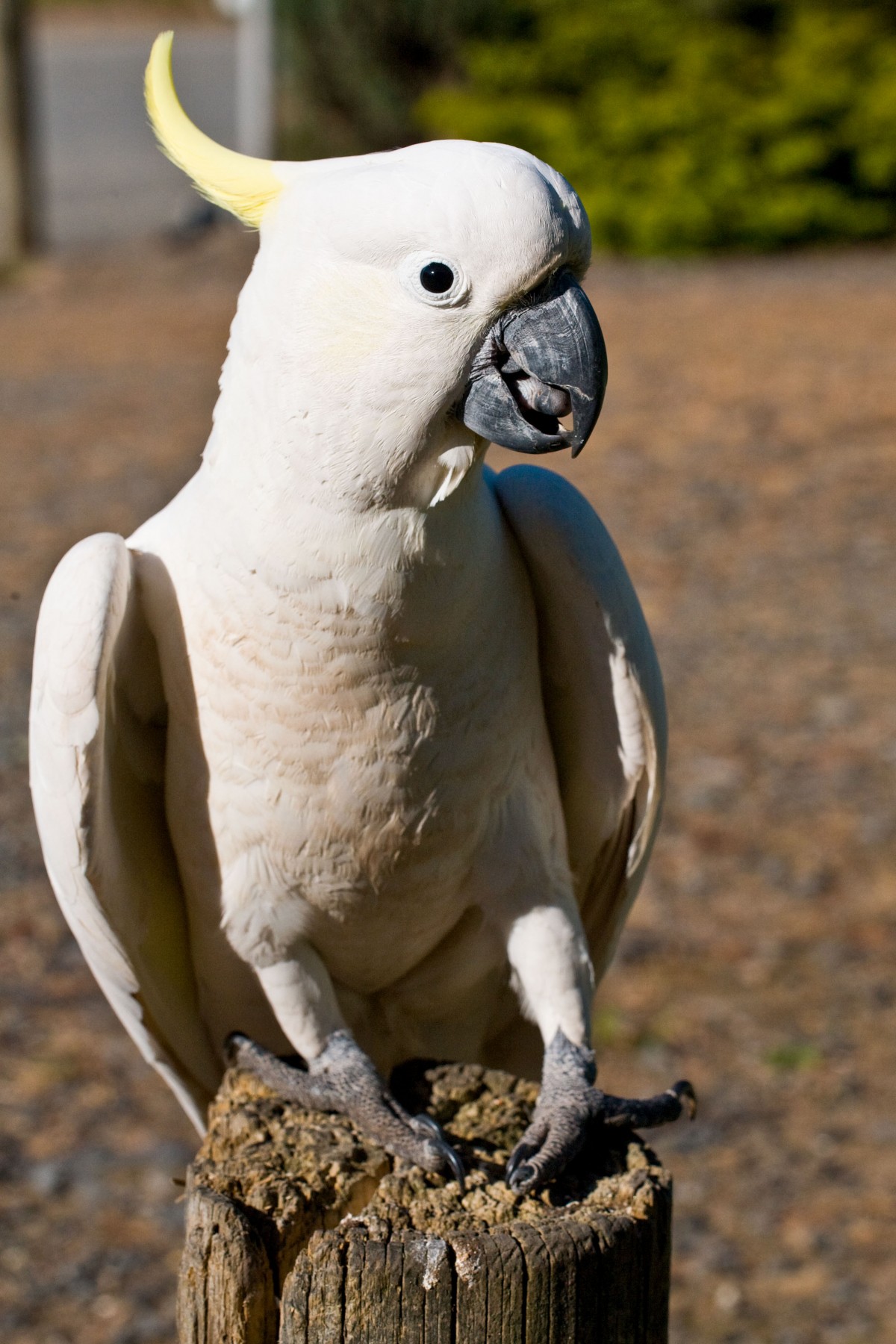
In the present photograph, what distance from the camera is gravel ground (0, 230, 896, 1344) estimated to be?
11.6 ft

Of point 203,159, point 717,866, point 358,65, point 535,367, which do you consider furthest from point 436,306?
point 358,65

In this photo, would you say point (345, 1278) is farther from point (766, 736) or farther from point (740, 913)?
point (766, 736)

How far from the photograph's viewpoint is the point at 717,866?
4879 millimetres

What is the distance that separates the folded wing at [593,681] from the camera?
2.10 metres

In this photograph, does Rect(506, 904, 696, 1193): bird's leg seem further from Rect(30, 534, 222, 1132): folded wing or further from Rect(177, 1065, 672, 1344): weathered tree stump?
Rect(30, 534, 222, 1132): folded wing

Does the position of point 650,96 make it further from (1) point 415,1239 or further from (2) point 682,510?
(1) point 415,1239

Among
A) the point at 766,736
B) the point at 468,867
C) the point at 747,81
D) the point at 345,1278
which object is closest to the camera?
the point at 345,1278

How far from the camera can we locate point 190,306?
40.5ft

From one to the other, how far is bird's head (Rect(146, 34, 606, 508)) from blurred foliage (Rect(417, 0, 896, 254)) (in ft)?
35.9

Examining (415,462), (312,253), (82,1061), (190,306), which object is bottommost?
(82,1061)

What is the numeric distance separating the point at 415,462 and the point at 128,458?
750 centimetres

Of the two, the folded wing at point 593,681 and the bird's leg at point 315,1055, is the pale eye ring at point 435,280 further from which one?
the bird's leg at point 315,1055

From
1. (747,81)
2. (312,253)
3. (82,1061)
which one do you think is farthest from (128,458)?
(312,253)

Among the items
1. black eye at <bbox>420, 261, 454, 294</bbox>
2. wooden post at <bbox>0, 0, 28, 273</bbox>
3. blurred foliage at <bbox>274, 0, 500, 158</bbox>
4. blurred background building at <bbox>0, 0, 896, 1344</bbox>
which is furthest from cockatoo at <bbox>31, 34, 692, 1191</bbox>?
blurred foliage at <bbox>274, 0, 500, 158</bbox>
